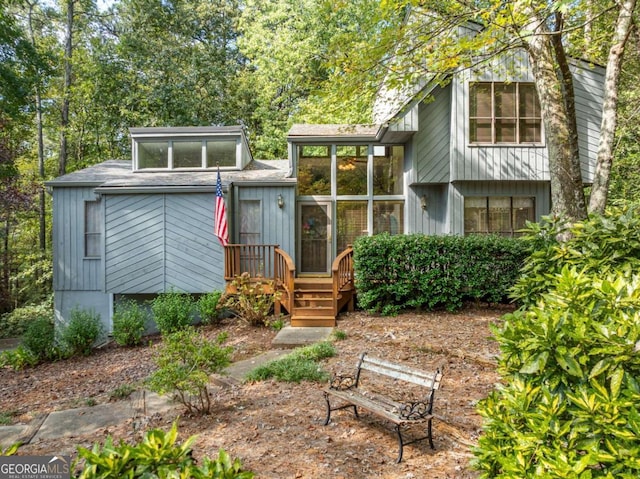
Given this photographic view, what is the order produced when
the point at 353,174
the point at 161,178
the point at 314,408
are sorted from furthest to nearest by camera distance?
the point at 353,174
the point at 161,178
the point at 314,408

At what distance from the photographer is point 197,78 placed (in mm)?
20062

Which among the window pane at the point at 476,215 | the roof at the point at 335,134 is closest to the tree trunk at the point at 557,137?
the window pane at the point at 476,215

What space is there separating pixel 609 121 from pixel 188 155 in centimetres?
1074

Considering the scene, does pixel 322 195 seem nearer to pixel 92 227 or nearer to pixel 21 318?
pixel 92 227

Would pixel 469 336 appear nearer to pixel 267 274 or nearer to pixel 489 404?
pixel 489 404

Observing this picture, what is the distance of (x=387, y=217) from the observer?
40.0ft

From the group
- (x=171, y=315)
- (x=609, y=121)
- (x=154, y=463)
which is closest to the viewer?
(x=154, y=463)

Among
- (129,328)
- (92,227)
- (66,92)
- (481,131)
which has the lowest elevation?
(129,328)

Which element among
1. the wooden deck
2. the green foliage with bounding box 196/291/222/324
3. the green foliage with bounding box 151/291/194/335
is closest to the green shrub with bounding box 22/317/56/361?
the green foliage with bounding box 151/291/194/335

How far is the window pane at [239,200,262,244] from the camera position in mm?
11750

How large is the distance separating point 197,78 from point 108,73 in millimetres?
3878

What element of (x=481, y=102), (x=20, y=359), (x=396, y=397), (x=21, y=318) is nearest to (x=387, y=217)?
(x=481, y=102)

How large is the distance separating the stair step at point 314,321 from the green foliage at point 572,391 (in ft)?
19.9

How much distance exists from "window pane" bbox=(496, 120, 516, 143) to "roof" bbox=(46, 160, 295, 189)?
5.52m
